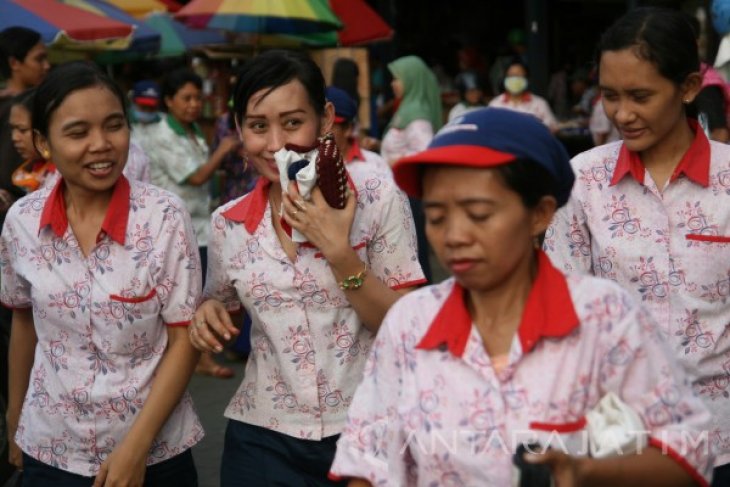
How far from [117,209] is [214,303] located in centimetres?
43

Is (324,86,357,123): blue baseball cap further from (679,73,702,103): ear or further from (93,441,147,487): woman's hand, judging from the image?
(93,441,147,487): woman's hand

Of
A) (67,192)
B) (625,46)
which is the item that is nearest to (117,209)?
(67,192)

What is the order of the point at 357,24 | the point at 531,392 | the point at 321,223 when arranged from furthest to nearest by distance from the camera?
the point at 357,24, the point at 321,223, the point at 531,392

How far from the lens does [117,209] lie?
3861 mm

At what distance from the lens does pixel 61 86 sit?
3.89m

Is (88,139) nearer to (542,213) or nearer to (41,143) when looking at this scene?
(41,143)

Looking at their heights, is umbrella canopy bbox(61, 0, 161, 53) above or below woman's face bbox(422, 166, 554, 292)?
above

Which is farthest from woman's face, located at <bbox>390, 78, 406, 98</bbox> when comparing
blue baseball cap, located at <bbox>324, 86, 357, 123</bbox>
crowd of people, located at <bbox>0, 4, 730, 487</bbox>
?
crowd of people, located at <bbox>0, 4, 730, 487</bbox>

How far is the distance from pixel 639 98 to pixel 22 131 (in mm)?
4108

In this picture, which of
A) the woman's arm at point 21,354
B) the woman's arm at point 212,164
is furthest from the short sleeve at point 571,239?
the woman's arm at point 212,164

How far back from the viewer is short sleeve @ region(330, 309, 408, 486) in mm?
2738

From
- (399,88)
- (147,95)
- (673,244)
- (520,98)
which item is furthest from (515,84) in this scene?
(673,244)

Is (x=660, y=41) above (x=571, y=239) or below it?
above

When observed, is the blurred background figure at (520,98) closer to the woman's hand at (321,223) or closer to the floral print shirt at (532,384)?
the woman's hand at (321,223)
